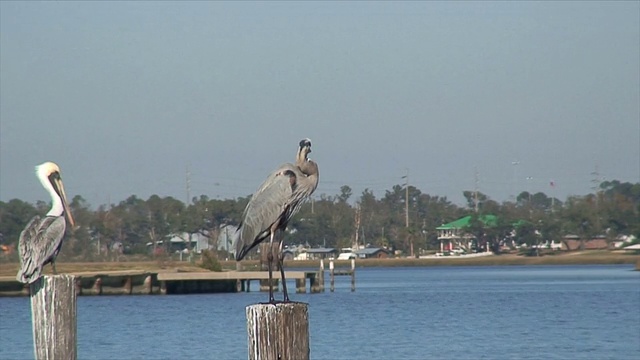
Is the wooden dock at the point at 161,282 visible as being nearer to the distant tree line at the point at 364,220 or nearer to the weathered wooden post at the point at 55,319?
the distant tree line at the point at 364,220

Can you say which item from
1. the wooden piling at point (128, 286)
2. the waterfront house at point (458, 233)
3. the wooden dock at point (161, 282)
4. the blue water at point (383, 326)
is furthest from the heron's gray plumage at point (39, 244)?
the waterfront house at point (458, 233)

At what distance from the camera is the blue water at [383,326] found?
31.8 metres

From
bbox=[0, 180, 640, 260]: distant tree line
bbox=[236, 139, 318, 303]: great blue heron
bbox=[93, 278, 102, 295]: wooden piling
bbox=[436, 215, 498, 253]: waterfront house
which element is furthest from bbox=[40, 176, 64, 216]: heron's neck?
bbox=[436, 215, 498, 253]: waterfront house

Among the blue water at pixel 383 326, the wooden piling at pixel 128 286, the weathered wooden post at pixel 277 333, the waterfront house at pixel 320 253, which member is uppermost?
the waterfront house at pixel 320 253

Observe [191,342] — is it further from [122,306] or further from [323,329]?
[122,306]

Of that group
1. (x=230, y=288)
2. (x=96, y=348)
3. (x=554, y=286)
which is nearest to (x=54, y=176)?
(x=96, y=348)

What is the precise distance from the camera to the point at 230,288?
63094mm

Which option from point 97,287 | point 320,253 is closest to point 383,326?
point 97,287

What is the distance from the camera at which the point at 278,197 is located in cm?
840

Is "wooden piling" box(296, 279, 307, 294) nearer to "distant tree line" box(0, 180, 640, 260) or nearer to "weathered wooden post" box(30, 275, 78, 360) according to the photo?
"distant tree line" box(0, 180, 640, 260)

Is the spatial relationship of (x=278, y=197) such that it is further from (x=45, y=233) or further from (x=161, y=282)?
(x=161, y=282)

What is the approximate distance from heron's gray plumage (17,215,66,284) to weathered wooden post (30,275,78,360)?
1.01m

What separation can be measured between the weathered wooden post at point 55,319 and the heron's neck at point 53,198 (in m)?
2.46

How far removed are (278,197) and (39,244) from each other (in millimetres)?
2209
